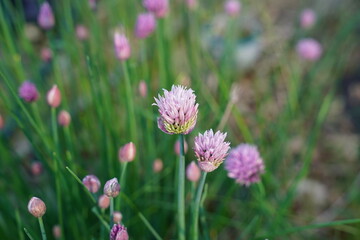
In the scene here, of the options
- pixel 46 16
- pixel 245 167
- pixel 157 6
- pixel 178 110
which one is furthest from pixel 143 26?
pixel 178 110

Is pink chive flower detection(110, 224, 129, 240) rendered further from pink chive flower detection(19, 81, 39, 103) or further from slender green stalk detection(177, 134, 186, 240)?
pink chive flower detection(19, 81, 39, 103)

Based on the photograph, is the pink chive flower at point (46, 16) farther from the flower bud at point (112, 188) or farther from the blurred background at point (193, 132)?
the flower bud at point (112, 188)

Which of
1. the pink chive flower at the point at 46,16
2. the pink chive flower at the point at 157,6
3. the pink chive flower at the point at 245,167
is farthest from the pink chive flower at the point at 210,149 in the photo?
the pink chive flower at the point at 46,16

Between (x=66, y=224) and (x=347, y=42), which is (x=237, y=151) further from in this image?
(x=347, y=42)

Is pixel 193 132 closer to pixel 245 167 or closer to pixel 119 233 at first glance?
pixel 245 167

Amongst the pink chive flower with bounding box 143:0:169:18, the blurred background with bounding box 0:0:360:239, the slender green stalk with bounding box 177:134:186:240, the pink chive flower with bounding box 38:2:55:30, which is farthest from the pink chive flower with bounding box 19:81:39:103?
the slender green stalk with bounding box 177:134:186:240
